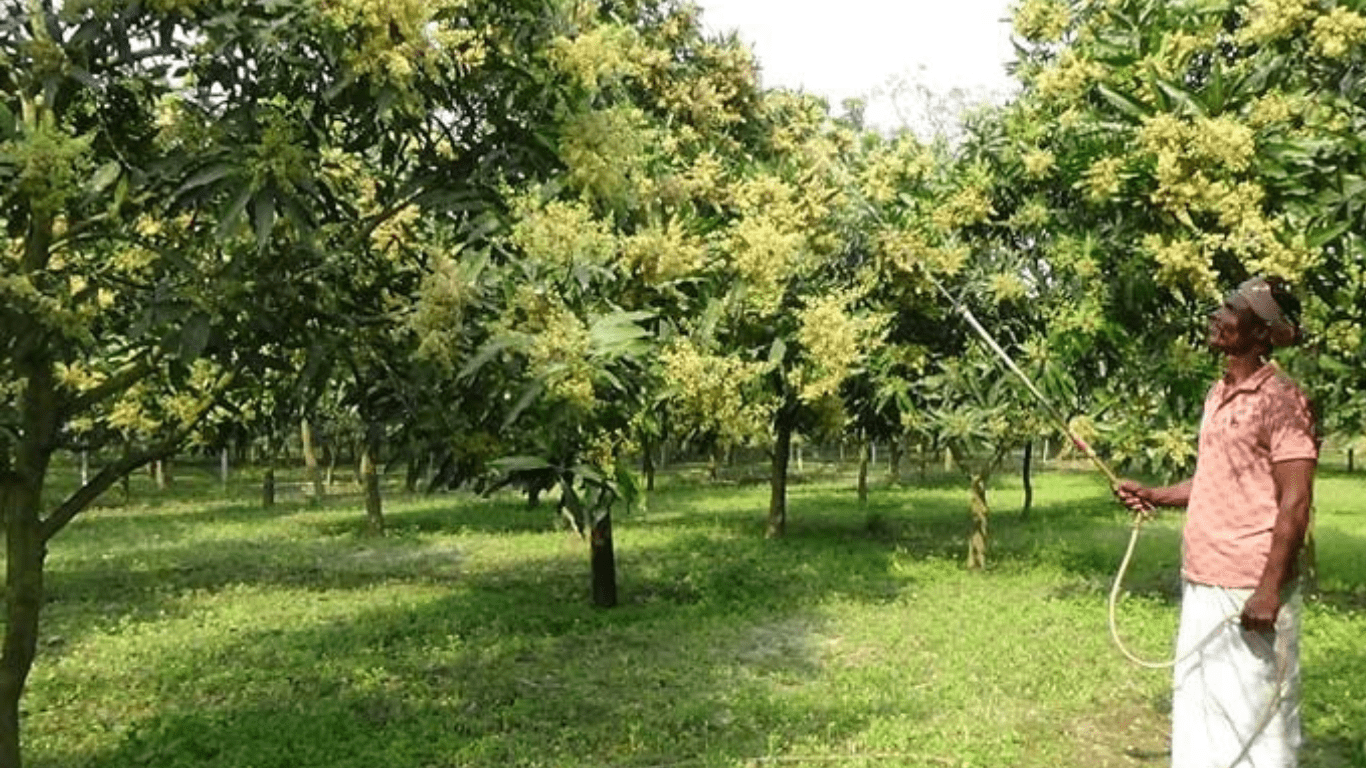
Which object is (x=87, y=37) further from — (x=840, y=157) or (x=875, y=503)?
(x=875, y=503)

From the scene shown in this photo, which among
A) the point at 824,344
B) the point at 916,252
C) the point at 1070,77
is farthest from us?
the point at 916,252

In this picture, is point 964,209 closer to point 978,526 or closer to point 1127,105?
point 978,526

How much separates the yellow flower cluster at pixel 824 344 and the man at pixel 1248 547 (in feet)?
32.5

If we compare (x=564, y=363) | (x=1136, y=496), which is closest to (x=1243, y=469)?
(x=1136, y=496)

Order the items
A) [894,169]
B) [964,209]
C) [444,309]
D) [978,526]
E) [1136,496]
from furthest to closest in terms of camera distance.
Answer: [978,526] < [894,169] < [964,209] < [1136,496] < [444,309]

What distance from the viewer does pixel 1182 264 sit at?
8617 millimetres

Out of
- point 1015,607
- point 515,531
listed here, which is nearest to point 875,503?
point 515,531

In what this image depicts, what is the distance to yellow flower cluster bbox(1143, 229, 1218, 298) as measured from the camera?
860 cm

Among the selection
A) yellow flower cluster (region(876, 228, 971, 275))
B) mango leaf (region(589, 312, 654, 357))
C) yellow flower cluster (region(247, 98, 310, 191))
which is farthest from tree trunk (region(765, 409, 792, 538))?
yellow flower cluster (region(247, 98, 310, 191))

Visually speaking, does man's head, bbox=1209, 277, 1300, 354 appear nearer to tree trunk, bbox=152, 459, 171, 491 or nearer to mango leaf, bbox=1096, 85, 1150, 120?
mango leaf, bbox=1096, 85, 1150, 120

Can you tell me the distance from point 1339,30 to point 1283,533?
3548 millimetres

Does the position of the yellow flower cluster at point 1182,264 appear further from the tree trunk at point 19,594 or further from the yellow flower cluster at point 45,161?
the tree trunk at point 19,594

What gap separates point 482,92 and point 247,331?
1394 mm

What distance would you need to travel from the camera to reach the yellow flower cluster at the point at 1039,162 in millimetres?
13156
